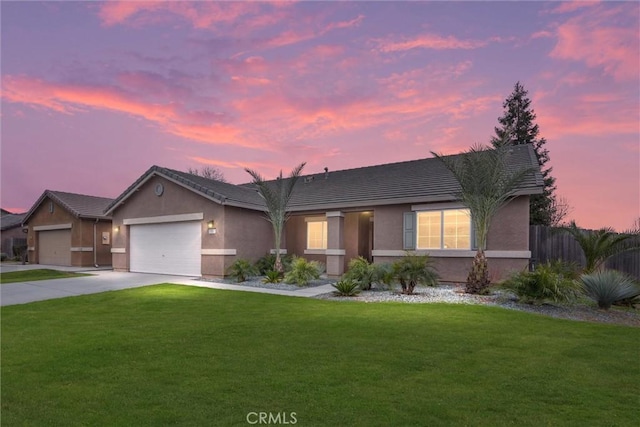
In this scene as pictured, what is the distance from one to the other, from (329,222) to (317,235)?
2.45 metres

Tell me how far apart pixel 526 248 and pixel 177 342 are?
38.9ft

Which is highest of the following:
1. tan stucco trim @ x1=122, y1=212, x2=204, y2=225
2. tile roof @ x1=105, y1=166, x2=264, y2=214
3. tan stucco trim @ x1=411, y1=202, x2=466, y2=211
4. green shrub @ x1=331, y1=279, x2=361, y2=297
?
tile roof @ x1=105, y1=166, x2=264, y2=214

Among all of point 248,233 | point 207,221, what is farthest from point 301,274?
point 207,221

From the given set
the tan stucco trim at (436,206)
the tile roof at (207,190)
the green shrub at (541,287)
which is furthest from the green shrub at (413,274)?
the tile roof at (207,190)

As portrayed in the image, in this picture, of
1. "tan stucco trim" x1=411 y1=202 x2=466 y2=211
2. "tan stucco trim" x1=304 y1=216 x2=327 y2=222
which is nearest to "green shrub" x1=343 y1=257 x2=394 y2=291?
"tan stucco trim" x1=411 y1=202 x2=466 y2=211

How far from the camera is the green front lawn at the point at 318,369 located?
3717 millimetres

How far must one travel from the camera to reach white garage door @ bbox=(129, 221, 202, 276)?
693 inches

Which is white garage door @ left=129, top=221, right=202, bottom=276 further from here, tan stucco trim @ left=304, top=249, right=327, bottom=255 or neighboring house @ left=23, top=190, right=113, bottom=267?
neighboring house @ left=23, top=190, right=113, bottom=267

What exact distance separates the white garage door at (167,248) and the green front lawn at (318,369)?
8.78 metres

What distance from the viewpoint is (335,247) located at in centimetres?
1662

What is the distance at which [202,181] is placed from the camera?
18609 mm

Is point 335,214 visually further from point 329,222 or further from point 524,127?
point 524,127

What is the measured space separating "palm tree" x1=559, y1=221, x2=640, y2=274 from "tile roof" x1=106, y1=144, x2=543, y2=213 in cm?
245

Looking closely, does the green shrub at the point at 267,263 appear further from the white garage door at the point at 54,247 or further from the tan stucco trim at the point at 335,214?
the white garage door at the point at 54,247
